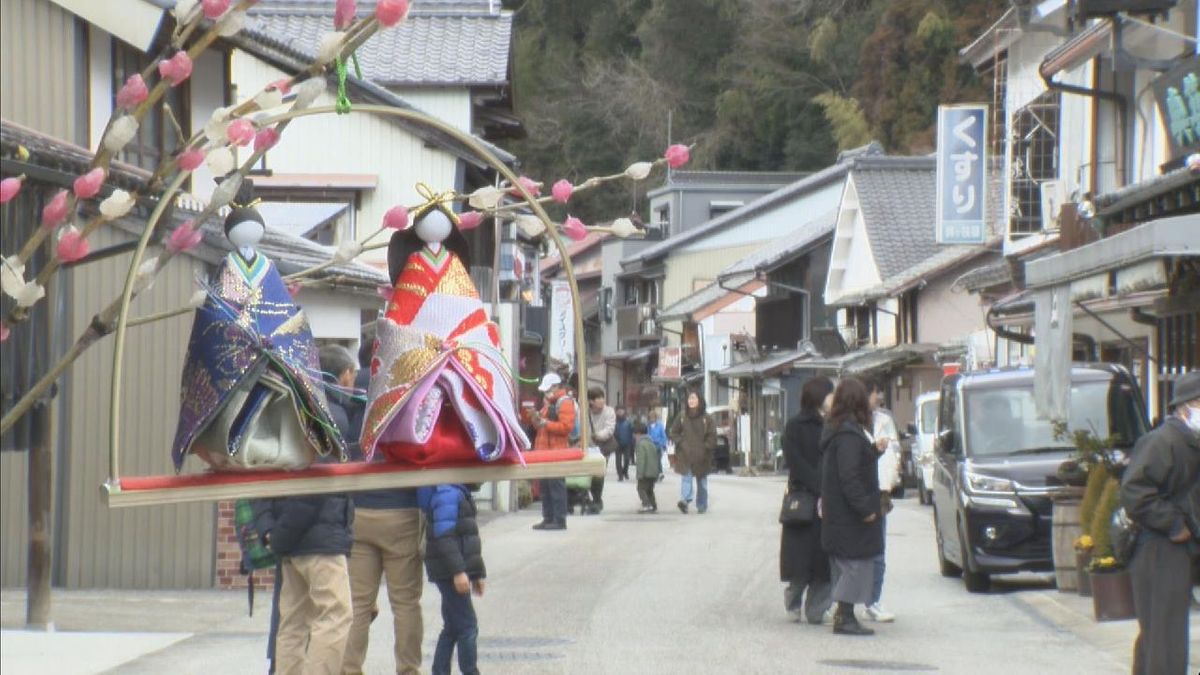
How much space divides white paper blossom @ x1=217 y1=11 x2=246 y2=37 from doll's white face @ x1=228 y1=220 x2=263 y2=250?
6.49 ft

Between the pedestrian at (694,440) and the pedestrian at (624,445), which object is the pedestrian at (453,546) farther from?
Answer: the pedestrian at (624,445)

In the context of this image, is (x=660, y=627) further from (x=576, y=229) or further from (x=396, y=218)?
(x=576, y=229)

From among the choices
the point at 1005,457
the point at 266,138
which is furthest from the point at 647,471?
the point at 266,138

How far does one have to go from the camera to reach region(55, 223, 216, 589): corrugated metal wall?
14.9 m

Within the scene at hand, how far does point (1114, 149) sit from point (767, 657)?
1247 centimetres

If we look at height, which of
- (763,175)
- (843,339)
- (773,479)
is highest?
(763,175)

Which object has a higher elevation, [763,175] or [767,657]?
[763,175]

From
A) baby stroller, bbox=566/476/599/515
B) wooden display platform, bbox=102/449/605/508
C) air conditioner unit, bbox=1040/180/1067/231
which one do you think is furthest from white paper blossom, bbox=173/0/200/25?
baby stroller, bbox=566/476/599/515

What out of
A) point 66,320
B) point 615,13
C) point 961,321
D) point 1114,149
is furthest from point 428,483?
point 615,13

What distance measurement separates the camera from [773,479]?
4584 centimetres

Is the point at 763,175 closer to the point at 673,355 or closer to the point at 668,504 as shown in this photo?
A: the point at 673,355

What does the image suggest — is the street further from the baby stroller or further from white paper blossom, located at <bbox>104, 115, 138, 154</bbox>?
white paper blossom, located at <bbox>104, 115, 138, 154</bbox>

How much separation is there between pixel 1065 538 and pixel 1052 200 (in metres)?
10.9

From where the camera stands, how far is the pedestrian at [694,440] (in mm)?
26531
